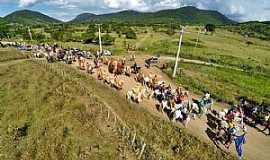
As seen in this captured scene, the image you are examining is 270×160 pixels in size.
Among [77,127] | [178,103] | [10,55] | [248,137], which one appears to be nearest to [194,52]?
[10,55]

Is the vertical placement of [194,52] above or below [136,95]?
below

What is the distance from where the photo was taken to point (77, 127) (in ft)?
101

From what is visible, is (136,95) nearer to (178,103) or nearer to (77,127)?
(178,103)

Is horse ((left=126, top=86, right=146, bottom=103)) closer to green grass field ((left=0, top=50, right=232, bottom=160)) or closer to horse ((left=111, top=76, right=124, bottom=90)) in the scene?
green grass field ((left=0, top=50, right=232, bottom=160))

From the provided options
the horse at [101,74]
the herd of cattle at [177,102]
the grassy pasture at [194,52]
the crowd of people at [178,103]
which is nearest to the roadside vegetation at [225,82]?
the herd of cattle at [177,102]

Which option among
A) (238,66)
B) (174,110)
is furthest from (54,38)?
(174,110)

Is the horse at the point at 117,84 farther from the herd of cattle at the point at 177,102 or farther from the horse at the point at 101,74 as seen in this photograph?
the horse at the point at 101,74

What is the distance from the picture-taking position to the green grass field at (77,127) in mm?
27797

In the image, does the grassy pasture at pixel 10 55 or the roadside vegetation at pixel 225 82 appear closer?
the roadside vegetation at pixel 225 82

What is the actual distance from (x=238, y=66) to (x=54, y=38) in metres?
45.1

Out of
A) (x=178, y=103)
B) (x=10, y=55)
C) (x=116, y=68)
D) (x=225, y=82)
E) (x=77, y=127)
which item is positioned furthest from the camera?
(x=10, y=55)

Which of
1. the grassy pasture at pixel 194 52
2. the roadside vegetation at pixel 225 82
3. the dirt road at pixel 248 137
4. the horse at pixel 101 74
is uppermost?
the horse at pixel 101 74

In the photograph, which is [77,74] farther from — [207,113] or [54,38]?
[54,38]

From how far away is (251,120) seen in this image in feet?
121
